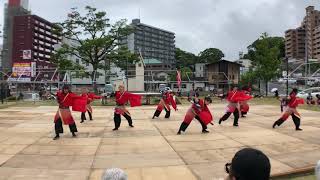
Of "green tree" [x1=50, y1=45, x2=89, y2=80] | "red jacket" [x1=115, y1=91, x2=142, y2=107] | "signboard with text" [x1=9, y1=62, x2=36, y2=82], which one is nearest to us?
"red jacket" [x1=115, y1=91, x2=142, y2=107]

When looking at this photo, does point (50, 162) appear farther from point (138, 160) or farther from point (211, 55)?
point (211, 55)

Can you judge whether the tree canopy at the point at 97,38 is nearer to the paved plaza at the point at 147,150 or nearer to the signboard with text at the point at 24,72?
the signboard with text at the point at 24,72

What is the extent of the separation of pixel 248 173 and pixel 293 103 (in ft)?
45.1

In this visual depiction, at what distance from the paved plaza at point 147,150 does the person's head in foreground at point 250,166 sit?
5972mm

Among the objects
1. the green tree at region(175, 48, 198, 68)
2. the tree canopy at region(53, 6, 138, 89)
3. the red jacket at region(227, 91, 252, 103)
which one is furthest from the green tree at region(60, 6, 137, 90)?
the green tree at region(175, 48, 198, 68)

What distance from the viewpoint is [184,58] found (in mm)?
127562

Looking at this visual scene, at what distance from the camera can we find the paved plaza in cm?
937

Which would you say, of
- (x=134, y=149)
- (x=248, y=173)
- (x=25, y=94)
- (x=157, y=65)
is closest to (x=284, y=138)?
(x=134, y=149)

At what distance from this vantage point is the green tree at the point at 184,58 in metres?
125

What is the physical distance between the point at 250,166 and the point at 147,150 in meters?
9.42

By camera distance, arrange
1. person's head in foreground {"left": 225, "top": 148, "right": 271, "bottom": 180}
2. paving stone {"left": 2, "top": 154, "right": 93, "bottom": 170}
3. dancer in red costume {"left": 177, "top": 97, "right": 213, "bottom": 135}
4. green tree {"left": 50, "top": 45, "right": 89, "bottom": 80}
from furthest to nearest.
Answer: green tree {"left": 50, "top": 45, "right": 89, "bottom": 80}, dancer in red costume {"left": 177, "top": 97, "right": 213, "bottom": 135}, paving stone {"left": 2, "top": 154, "right": 93, "bottom": 170}, person's head in foreground {"left": 225, "top": 148, "right": 271, "bottom": 180}

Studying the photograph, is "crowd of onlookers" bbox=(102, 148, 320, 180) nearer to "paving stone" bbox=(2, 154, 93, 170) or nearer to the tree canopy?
"paving stone" bbox=(2, 154, 93, 170)

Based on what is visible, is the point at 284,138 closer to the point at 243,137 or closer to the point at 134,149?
the point at 243,137

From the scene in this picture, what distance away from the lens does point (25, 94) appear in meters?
46.7
